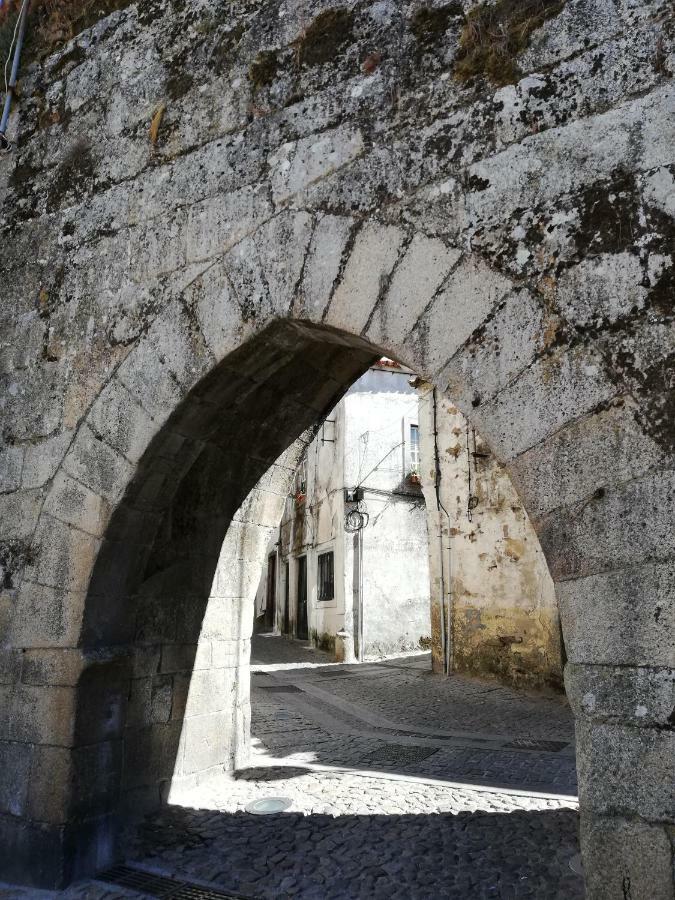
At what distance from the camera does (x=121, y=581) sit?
10.4ft

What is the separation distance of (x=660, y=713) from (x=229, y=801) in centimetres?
266

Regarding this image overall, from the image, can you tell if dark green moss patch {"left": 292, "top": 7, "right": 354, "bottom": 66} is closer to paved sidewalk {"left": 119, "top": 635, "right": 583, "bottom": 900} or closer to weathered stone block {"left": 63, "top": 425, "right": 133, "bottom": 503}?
weathered stone block {"left": 63, "top": 425, "right": 133, "bottom": 503}

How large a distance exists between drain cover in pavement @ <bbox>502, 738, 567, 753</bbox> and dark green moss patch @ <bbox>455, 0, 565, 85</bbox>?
429cm

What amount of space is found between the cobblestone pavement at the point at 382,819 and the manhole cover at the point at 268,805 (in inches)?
1.6

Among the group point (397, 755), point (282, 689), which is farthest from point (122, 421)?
point (282, 689)

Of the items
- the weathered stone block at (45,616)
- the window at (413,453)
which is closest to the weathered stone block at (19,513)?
the weathered stone block at (45,616)

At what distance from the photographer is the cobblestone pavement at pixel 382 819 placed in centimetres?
282

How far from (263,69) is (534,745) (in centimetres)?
460

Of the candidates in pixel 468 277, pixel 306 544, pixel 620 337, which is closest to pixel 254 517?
pixel 468 277

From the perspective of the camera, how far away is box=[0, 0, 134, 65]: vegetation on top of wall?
3699 millimetres

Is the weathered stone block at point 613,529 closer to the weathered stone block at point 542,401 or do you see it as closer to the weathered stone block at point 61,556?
the weathered stone block at point 542,401

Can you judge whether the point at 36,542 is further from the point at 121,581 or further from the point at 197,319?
the point at 197,319

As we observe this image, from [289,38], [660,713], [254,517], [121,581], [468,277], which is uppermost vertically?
[289,38]

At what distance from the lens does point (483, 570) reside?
8875mm
